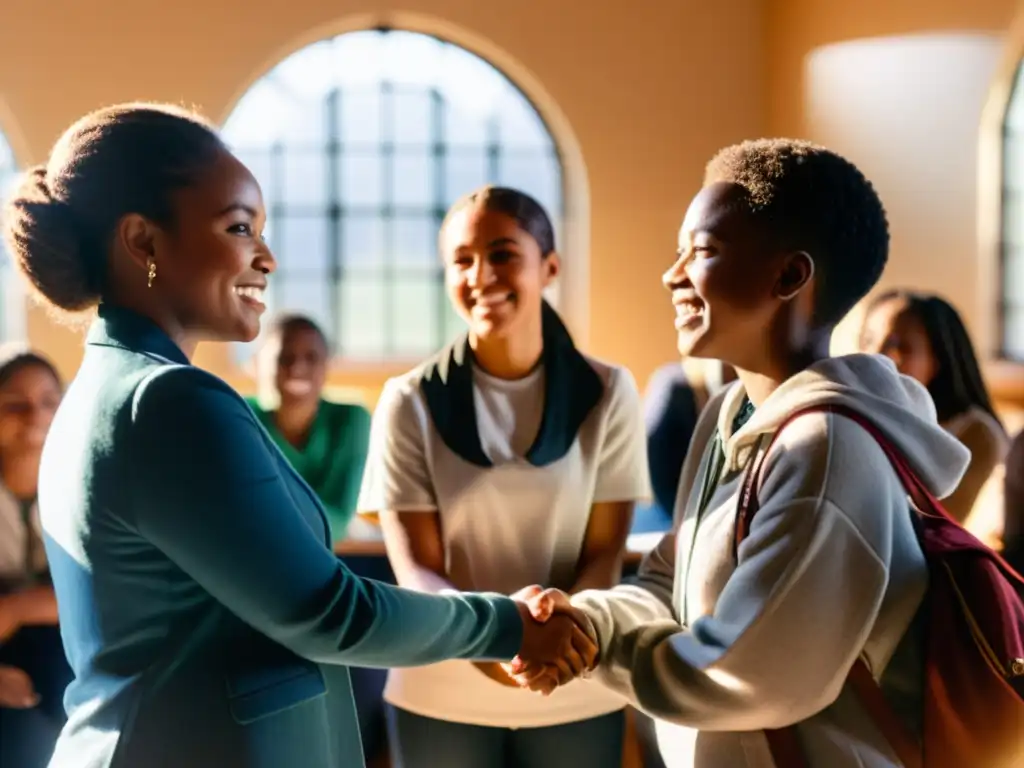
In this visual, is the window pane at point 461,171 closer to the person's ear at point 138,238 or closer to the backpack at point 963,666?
the person's ear at point 138,238

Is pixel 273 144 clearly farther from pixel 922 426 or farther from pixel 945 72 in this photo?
pixel 922 426

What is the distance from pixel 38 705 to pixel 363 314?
5045 millimetres

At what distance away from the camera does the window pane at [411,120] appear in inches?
290

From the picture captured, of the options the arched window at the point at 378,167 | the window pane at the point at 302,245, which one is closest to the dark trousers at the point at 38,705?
the arched window at the point at 378,167

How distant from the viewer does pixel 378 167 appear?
24.5ft

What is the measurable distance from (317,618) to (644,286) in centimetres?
558

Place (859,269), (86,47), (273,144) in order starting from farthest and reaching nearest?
(273,144), (86,47), (859,269)

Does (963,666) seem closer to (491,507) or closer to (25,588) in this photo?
(491,507)

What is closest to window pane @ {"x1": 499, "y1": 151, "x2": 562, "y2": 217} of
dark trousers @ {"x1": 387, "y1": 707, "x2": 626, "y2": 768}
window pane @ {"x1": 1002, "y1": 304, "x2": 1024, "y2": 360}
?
window pane @ {"x1": 1002, "y1": 304, "x2": 1024, "y2": 360}

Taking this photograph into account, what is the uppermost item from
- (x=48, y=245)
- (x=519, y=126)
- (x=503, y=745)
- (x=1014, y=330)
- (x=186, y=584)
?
(x=519, y=126)

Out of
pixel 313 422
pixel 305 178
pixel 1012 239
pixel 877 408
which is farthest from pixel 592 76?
pixel 877 408

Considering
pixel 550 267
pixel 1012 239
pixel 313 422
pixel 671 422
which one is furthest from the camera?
pixel 1012 239

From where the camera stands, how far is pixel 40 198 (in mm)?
1415

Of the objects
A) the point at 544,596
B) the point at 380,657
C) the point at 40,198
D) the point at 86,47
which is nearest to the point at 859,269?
the point at 544,596
